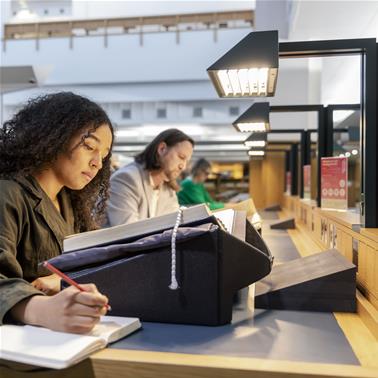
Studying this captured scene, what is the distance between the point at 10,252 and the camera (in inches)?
34.0

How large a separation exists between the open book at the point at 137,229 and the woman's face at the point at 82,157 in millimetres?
251

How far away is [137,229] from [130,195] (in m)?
1.41

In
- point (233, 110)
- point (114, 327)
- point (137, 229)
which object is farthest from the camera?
point (233, 110)

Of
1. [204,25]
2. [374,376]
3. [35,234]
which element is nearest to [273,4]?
[35,234]

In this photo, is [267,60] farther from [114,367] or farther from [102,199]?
[114,367]

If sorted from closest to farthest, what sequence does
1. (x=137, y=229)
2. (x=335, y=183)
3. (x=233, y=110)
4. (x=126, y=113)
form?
(x=137, y=229), (x=335, y=183), (x=233, y=110), (x=126, y=113)

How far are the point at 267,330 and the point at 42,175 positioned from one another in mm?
685

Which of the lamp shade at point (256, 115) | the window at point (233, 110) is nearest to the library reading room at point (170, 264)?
the lamp shade at point (256, 115)

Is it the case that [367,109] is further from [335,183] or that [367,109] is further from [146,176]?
[146,176]

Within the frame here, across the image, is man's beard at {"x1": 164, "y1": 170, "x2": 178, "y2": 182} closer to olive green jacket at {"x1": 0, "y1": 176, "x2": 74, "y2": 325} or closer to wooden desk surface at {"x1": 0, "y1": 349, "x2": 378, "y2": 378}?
olive green jacket at {"x1": 0, "y1": 176, "x2": 74, "y2": 325}

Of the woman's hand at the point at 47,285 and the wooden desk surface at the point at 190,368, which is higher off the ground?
the woman's hand at the point at 47,285

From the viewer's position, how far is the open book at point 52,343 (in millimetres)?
596

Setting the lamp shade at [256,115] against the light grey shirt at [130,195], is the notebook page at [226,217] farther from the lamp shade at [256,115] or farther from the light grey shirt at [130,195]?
the lamp shade at [256,115]

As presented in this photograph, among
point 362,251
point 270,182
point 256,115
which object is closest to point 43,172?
point 362,251
